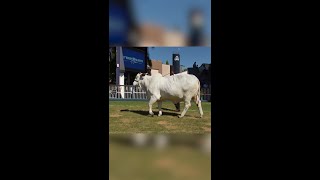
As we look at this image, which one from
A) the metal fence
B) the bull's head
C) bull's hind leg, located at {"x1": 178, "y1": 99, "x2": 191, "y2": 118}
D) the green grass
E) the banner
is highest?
the banner

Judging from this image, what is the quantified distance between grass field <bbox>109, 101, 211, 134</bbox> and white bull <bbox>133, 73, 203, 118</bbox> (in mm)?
31

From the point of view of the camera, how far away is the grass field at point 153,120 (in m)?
1.31

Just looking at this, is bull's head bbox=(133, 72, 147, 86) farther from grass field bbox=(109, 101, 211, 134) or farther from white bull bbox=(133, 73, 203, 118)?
grass field bbox=(109, 101, 211, 134)

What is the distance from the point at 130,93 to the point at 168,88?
0.22 meters

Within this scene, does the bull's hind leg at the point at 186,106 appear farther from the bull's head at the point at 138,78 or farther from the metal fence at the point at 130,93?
the bull's head at the point at 138,78

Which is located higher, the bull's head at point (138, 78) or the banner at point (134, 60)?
the banner at point (134, 60)

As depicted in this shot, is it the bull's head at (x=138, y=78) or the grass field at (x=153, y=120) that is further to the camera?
the bull's head at (x=138, y=78)

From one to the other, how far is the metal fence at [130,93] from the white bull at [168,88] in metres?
0.03

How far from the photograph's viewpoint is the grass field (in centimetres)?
131

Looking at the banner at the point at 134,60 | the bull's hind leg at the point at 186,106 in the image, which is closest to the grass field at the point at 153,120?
the bull's hind leg at the point at 186,106

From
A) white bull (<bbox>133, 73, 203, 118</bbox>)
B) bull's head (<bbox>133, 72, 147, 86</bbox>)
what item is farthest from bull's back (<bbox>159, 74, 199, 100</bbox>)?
bull's head (<bbox>133, 72, 147, 86</bbox>)

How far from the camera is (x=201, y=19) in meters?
1.22
